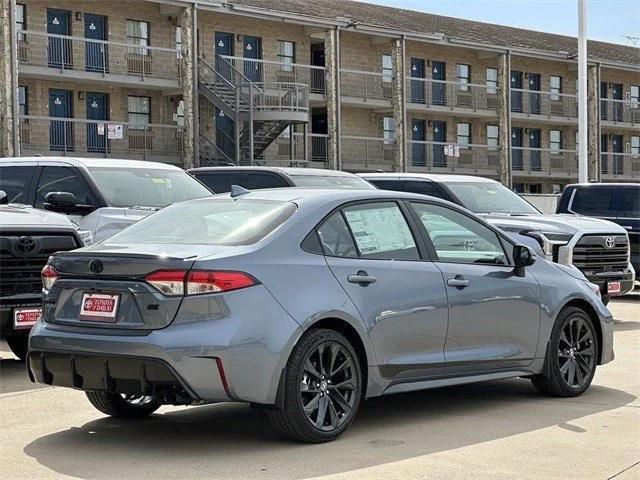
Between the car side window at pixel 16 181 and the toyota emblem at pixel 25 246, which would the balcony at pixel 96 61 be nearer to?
the car side window at pixel 16 181

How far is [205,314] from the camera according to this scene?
6.79 m

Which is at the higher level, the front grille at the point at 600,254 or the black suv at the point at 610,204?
the black suv at the point at 610,204

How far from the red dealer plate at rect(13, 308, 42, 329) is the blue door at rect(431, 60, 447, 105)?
124 feet

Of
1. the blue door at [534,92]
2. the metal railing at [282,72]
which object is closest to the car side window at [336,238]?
the metal railing at [282,72]

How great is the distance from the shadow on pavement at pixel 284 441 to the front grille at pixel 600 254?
245 inches

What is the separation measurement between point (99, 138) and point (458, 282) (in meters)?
29.6

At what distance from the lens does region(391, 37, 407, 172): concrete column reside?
43166 millimetres

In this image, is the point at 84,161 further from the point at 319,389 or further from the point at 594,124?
the point at 594,124

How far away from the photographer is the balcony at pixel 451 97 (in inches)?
1812

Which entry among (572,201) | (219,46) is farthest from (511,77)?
(572,201)

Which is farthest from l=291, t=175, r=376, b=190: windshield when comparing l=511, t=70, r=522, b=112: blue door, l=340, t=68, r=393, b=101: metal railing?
l=511, t=70, r=522, b=112: blue door

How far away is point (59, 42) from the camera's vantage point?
3584 cm

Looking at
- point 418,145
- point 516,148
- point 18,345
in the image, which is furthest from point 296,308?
point 516,148

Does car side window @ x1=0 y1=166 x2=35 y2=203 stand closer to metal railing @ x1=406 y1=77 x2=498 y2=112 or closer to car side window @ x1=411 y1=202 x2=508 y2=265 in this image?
car side window @ x1=411 y1=202 x2=508 y2=265
